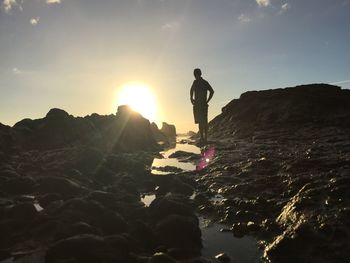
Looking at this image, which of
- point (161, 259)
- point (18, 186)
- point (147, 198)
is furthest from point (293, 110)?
point (161, 259)

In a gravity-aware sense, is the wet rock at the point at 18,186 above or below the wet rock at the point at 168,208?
above

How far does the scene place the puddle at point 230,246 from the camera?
596 cm

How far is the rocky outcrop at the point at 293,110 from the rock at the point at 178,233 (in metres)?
16.2

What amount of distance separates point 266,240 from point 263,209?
5.12 ft

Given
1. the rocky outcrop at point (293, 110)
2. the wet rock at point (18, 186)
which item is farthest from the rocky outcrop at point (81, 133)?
the wet rock at point (18, 186)

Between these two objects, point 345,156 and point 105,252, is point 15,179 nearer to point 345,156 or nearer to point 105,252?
point 105,252

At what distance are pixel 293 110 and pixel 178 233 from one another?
23331 millimetres

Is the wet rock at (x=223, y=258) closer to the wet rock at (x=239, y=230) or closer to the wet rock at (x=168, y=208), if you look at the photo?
the wet rock at (x=239, y=230)

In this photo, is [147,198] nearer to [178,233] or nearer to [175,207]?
[175,207]

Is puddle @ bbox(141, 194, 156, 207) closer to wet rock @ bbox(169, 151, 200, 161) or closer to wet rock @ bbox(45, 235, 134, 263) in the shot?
wet rock @ bbox(45, 235, 134, 263)

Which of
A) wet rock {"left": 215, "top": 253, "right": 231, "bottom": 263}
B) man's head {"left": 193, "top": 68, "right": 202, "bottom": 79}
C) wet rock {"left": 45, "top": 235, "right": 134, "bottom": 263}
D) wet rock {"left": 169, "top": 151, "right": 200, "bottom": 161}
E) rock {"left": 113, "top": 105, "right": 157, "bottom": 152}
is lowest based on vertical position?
wet rock {"left": 215, "top": 253, "right": 231, "bottom": 263}

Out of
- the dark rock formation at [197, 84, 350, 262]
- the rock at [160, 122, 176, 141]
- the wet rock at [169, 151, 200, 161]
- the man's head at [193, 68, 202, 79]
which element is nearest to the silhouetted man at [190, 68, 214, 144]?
the man's head at [193, 68, 202, 79]

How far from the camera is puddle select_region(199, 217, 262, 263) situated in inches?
235

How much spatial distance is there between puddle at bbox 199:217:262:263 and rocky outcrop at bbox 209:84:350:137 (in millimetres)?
15966
